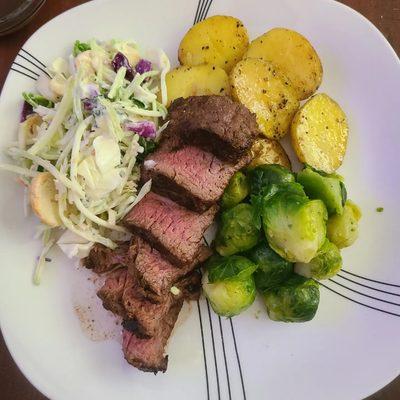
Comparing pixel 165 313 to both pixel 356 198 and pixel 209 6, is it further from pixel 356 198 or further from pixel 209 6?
pixel 209 6

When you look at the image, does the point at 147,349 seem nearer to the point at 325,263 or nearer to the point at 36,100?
the point at 325,263

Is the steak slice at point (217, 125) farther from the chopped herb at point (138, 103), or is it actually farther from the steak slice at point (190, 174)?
the chopped herb at point (138, 103)

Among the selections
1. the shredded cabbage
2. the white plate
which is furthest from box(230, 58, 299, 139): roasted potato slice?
the shredded cabbage

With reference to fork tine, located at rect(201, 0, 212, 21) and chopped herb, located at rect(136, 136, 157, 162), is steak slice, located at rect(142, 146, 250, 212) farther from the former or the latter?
fork tine, located at rect(201, 0, 212, 21)

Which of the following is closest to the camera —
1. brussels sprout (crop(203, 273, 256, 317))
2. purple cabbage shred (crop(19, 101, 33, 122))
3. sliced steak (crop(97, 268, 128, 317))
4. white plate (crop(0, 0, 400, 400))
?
brussels sprout (crop(203, 273, 256, 317))

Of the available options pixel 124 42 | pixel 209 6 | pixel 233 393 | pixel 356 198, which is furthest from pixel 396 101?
pixel 233 393

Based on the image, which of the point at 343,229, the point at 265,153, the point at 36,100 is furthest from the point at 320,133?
the point at 36,100

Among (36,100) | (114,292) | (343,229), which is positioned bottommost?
(114,292)
